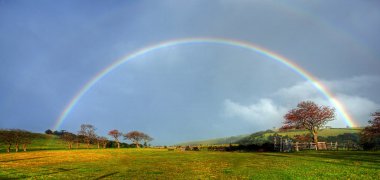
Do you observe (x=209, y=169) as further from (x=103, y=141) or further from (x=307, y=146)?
(x=103, y=141)

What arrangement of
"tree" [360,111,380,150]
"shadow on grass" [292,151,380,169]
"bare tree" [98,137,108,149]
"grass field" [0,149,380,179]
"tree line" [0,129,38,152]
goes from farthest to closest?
"bare tree" [98,137,108,149]
"tree line" [0,129,38,152]
"tree" [360,111,380,150]
"shadow on grass" [292,151,380,169]
"grass field" [0,149,380,179]

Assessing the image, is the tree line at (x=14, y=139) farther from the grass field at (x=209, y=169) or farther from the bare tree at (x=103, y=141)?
the grass field at (x=209, y=169)

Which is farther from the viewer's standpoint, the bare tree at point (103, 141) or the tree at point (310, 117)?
the bare tree at point (103, 141)

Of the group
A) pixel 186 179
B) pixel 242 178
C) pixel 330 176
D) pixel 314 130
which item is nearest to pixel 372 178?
pixel 330 176

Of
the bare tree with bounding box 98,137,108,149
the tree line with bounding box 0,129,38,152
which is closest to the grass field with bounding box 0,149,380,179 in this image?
the tree line with bounding box 0,129,38,152

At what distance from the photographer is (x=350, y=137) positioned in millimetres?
174875

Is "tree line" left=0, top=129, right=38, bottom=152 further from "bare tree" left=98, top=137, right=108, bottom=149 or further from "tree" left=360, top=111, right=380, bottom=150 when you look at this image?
"tree" left=360, top=111, right=380, bottom=150

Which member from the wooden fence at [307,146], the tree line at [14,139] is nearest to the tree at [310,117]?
the wooden fence at [307,146]

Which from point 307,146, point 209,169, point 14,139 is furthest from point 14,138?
point 209,169

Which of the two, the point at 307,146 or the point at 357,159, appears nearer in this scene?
the point at 357,159

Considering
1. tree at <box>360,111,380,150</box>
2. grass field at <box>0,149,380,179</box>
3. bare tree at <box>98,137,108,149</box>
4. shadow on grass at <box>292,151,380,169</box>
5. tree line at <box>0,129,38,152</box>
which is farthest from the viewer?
bare tree at <box>98,137,108,149</box>

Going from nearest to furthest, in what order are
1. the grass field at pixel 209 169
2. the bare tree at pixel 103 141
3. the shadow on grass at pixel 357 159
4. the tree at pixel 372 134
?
the grass field at pixel 209 169
the shadow on grass at pixel 357 159
the tree at pixel 372 134
the bare tree at pixel 103 141

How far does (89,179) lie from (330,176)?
18.6 meters

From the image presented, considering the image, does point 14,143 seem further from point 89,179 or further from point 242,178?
point 242,178
